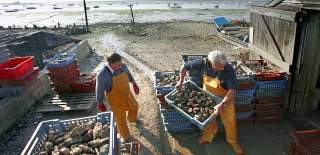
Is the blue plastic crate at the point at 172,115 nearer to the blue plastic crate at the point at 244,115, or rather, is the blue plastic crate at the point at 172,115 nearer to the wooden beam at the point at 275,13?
the blue plastic crate at the point at 244,115

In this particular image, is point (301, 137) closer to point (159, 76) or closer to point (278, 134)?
point (278, 134)

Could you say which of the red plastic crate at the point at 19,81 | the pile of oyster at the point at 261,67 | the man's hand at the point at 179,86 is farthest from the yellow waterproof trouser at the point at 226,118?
the red plastic crate at the point at 19,81

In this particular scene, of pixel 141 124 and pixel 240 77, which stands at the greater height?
pixel 240 77

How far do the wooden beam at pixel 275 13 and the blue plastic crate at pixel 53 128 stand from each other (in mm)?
4871

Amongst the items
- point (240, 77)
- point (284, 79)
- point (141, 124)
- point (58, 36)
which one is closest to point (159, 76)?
point (141, 124)

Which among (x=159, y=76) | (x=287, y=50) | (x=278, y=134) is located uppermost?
(x=287, y=50)

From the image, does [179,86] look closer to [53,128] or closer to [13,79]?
[53,128]

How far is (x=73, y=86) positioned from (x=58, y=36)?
685 centimetres

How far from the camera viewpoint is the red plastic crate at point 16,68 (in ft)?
27.2

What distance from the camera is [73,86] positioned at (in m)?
9.31

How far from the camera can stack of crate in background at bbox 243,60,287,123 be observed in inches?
260

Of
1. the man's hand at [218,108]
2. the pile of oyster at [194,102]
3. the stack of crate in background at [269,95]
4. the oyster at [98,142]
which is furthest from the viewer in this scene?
the stack of crate in background at [269,95]

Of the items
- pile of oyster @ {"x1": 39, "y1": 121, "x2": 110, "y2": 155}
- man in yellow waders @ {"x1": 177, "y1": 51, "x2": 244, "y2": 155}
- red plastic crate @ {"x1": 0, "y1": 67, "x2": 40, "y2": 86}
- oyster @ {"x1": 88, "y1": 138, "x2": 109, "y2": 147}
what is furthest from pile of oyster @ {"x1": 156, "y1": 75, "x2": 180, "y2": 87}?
red plastic crate @ {"x1": 0, "y1": 67, "x2": 40, "y2": 86}

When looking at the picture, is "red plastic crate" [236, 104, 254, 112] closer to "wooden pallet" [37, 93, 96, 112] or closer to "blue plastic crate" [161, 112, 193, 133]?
"blue plastic crate" [161, 112, 193, 133]
